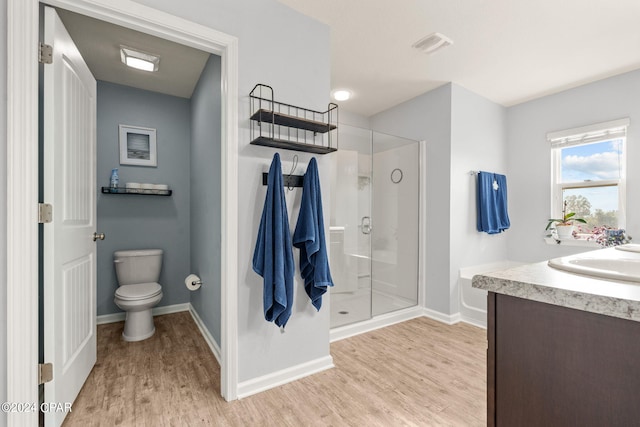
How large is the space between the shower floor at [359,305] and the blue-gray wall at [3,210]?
2.03 metres

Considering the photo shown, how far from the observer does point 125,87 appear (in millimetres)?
3049

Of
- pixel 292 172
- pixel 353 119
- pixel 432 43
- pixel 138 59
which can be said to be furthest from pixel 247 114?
pixel 353 119

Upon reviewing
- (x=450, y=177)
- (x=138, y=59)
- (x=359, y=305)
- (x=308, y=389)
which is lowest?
(x=308, y=389)

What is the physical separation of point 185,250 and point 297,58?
2.43 m

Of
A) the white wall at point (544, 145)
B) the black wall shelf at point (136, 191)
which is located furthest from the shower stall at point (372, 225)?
the black wall shelf at point (136, 191)

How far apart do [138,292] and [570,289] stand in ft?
9.32

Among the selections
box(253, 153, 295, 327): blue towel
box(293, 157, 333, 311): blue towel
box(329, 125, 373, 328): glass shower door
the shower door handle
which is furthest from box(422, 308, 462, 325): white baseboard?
box(253, 153, 295, 327): blue towel

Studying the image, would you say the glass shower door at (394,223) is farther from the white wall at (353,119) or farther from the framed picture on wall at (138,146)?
the framed picture on wall at (138,146)

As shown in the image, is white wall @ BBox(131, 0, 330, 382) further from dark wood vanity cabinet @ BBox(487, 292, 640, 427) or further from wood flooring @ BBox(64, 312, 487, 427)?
dark wood vanity cabinet @ BBox(487, 292, 640, 427)

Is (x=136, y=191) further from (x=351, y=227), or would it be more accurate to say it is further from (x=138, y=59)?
(x=351, y=227)

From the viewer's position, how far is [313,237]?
1.83 metres

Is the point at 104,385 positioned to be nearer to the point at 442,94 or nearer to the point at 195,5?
the point at 195,5

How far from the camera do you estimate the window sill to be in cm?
302

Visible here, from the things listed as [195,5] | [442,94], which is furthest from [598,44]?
[195,5]
